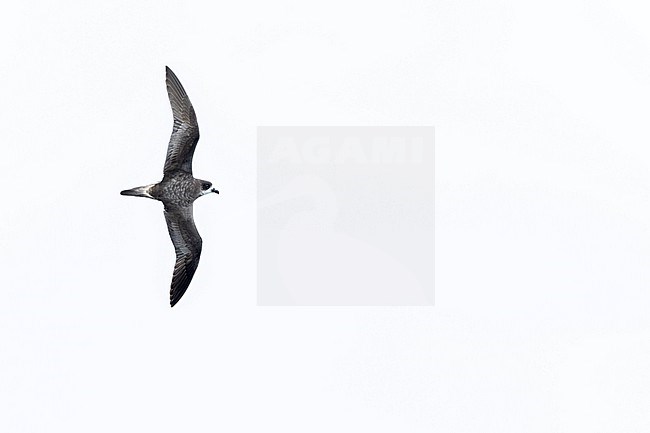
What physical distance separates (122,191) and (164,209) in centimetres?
134

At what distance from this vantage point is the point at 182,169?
89.2 ft

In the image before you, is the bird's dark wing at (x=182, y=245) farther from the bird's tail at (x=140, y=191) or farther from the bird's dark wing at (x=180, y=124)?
the bird's dark wing at (x=180, y=124)

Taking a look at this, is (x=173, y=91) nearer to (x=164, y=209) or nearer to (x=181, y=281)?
(x=164, y=209)

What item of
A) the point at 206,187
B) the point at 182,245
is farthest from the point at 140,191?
the point at 182,245

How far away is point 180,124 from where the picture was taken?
26.9 metres

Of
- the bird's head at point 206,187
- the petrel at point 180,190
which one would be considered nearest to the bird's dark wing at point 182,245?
the petrel at point 180,190

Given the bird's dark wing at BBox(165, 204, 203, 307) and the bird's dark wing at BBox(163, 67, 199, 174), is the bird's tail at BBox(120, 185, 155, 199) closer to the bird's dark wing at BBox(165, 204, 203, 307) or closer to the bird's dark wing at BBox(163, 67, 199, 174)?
the bird's dark wing at BBox(165, 204, 203, 307)

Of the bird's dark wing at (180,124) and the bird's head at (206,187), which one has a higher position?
the bird's dark wing at (180,124)

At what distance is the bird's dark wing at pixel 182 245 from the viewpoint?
2766 cm

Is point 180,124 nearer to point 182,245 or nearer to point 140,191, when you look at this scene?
point 140,191

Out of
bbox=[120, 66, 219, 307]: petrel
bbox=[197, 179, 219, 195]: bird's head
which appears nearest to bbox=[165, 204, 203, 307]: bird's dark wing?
bbox=[120, 66, 219, 307]: petrel

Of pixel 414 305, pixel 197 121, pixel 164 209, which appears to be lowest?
pixel 414 305

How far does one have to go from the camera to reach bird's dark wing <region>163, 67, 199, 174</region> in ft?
88.2

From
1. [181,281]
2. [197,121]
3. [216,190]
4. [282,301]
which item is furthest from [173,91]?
[282,301]
